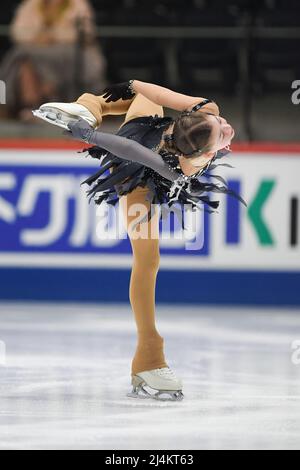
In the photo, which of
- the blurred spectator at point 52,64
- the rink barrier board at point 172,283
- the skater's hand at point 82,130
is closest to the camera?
the skater's hand at point 82,130

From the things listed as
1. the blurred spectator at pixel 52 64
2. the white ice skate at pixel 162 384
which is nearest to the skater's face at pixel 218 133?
the white ice skate at pixel 162 384

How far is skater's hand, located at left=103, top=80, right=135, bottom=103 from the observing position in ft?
13.4

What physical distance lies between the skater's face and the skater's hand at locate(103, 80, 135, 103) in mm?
423

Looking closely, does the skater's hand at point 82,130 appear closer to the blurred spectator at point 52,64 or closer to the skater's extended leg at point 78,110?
the skater's extended leg at point 78,110

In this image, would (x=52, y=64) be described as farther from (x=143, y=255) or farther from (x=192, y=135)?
(x=192, y=135)

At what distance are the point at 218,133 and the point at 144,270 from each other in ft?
2.03

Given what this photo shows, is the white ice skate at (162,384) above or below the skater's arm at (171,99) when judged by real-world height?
below

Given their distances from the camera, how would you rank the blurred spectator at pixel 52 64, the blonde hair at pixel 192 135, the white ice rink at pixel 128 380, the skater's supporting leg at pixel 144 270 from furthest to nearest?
the blurred spectator at pixel 52 64
the skater's supporting leg at pixel 144 270
the blonde hair at pixel 192 135
the white ice rink at pixel 128 380

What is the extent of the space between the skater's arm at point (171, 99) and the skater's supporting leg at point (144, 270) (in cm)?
33

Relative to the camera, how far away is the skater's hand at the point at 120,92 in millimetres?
4090

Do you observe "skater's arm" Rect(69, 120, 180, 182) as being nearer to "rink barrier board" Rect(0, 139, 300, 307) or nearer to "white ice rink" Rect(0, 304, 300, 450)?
"white ice rink" Rect(0, 304, 300, 450)

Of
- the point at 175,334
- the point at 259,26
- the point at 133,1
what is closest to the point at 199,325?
the point at 175,334

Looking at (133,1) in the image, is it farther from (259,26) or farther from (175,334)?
(175,334)

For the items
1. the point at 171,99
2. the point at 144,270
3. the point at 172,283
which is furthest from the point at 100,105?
the point at 172,283
